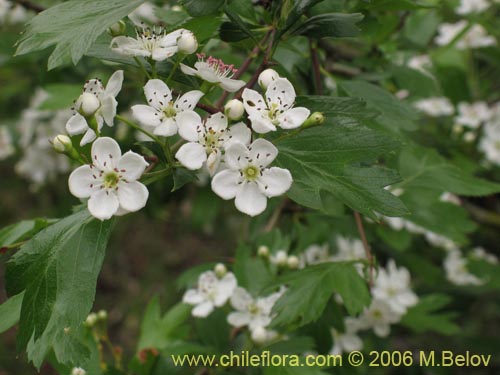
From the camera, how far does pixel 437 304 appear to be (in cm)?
239

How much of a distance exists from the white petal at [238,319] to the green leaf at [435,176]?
28.4 inches

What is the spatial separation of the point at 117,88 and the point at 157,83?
10 centimetres

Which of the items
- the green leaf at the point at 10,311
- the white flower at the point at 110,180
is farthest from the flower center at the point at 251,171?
the green leaf at the point at 10,311

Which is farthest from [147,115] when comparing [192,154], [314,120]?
[314,120]

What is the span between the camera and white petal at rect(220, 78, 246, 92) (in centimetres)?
130

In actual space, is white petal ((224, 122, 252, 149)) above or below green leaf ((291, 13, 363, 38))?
below

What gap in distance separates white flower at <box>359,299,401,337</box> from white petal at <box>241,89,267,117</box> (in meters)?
1.22

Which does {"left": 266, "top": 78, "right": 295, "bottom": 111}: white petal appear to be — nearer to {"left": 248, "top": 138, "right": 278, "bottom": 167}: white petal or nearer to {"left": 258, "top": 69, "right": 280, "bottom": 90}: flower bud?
{"left": 258, "top": 69, "right": 280, "bottom": 90}: flower bud

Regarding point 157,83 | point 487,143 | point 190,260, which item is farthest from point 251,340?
point 190,260

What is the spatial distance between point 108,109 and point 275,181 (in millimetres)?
411

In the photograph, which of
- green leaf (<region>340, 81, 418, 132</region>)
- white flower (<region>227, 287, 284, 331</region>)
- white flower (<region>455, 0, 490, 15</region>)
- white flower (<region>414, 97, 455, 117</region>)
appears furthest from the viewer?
white flower (<region>414, 97, 455, 117</region>)

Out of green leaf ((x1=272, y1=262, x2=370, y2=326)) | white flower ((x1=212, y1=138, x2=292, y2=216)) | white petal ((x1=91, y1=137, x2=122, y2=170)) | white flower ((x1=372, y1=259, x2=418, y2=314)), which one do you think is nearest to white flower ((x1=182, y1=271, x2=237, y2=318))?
green leaf ((x1=272, y1=262, x2=370, y2=326))

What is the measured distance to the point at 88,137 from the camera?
132 centimetres

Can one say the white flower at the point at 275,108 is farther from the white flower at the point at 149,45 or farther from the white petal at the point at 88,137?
the white petal at the point at 88,137
